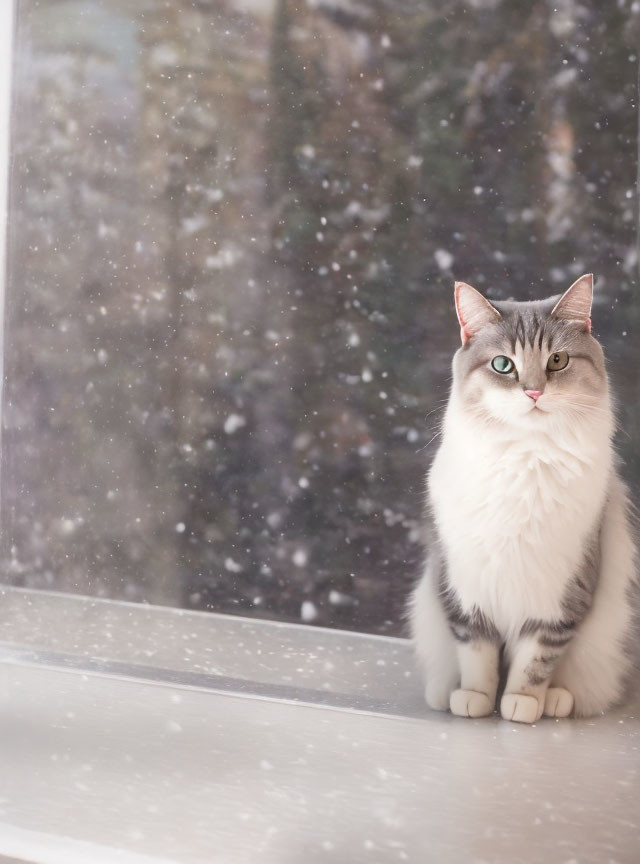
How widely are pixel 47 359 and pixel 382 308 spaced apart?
2.44 ft

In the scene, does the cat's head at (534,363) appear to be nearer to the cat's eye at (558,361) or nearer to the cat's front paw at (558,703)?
the cat's eye at (558,361)

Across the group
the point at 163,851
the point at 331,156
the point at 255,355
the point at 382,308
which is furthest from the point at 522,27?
the point at 163,851

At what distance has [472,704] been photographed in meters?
1.20

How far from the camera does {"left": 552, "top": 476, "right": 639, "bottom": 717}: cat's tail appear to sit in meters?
1.22

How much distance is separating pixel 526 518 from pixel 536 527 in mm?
18

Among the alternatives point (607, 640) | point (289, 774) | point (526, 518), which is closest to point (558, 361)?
point (526, 518)

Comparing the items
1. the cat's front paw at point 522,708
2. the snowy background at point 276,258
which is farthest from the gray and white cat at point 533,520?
the snowy background at point 276,258

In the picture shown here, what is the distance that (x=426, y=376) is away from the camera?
1.61 m

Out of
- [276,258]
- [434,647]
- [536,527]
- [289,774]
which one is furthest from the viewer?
[276,258]

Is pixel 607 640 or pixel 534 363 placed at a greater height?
pixel 534 363

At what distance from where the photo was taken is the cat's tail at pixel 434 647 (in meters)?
1.27

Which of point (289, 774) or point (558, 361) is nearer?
point (289, 774)

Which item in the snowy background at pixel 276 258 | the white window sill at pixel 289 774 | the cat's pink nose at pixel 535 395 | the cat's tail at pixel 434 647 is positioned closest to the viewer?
the white window sill at pixel 289 774

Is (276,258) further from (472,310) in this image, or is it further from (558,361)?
(558,361)
